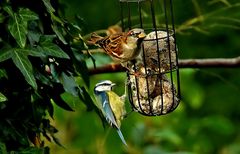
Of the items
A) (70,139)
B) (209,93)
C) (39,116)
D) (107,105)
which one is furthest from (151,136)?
(39,116)

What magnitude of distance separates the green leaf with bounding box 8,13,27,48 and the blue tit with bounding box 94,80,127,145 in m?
0.50

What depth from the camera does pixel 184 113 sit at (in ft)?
14.6

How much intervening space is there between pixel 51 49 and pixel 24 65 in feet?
0.44

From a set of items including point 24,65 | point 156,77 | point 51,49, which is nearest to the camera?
point 24,65

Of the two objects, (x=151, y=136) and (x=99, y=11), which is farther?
(x=99, y=11)

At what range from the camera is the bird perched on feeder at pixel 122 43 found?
239cm

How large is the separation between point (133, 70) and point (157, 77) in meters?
0.10

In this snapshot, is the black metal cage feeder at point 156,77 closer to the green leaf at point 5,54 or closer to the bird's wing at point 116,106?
the bird's wing at point 116,106

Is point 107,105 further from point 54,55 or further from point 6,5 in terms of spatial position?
point 6,5

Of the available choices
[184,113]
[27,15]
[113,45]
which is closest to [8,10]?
[27,15]

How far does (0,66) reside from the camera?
6.65ft

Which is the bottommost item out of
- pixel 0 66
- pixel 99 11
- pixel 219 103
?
pixel 219 103

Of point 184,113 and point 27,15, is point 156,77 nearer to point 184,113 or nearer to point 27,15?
point 27,15

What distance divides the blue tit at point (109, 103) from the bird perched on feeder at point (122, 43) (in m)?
0.10
